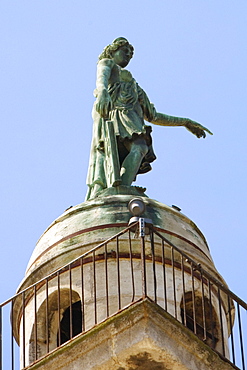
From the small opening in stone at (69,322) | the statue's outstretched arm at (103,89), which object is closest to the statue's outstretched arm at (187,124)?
the statue's outstretched arm at (103,89)

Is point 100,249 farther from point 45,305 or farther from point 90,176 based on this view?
point 90,176

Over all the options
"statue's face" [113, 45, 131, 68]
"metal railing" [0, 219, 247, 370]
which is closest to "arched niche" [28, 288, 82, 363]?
"metal railing" [0, 219, 247, 370]

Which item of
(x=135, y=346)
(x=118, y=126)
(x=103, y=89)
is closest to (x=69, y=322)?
(x=135, y=346)

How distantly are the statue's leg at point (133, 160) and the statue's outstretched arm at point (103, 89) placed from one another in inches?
21.1

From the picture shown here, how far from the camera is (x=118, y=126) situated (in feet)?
66.7

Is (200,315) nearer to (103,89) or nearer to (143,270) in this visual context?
(143,270)

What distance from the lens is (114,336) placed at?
1606 cm

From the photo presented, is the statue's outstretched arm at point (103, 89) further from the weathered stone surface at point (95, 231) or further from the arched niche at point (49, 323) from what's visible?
the arched niche at point (49, 323)

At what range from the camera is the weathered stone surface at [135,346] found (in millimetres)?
15984

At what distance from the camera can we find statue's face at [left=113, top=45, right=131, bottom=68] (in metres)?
21.4

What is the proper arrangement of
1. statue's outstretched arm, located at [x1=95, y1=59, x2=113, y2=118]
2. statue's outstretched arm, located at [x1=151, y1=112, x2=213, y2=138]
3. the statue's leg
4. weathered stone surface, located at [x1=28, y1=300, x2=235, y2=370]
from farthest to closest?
statue's outstretched arm, located at [x1=151, y1=112, x2=213, y2=138] → statue's outstretched arm, located at [x1=95, y1=59, x2=113, y2=118] → the statue's leg → weathered stone surface, located at [x1=28, y1=300, x2=235, y2=370]

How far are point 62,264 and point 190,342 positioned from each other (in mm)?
2565

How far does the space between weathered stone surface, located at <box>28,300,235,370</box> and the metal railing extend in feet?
2.88

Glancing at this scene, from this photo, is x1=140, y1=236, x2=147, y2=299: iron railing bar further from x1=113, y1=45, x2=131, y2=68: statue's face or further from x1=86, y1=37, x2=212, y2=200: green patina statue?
x1=113, y1=45, x2=131, y2=68: statue's face
